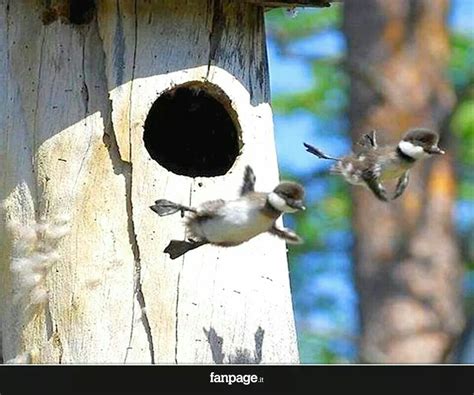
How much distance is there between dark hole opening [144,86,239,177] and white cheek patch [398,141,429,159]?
0.49 meters

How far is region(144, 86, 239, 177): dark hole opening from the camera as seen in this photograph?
3.02 metres

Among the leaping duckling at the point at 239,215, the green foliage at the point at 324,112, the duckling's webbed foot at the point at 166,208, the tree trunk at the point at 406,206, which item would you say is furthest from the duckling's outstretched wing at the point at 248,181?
the green foliage at the point at 324,112

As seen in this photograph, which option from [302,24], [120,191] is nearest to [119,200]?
[120,191]

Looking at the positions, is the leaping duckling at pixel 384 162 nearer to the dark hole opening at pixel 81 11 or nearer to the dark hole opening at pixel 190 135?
the dark hole opening at pixel 190 135

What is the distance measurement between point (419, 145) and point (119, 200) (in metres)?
0.59

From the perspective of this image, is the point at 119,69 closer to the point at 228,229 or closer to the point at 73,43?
the point at 73,43

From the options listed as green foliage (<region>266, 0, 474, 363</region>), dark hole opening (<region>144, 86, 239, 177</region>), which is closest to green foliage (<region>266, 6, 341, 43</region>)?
green foliage (<region>266, 0, 474, 363</region>)

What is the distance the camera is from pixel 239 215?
8.23ft

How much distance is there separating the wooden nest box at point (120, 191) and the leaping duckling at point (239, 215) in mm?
172

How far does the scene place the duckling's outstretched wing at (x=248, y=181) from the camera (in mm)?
2674

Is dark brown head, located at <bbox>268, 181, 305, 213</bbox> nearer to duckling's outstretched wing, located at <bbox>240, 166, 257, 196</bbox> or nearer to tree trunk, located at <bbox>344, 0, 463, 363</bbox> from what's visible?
duckling's outstretched wing, located at <bbox>240, 166, 257, 196</bbox>

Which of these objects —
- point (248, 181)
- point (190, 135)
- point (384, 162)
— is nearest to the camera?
point (384, 162)
